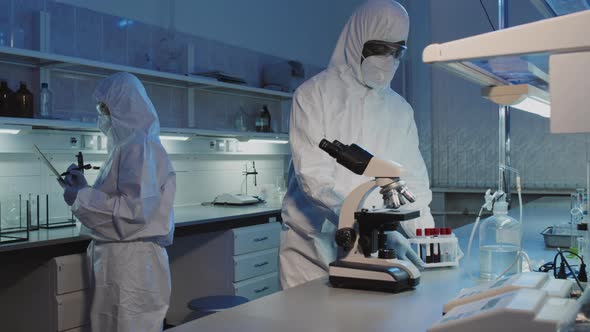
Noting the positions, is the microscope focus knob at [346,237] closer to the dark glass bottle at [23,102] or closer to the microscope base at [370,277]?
the microscope base at [370,277]

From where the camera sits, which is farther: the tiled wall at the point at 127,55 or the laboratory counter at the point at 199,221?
the tiled wall at the point at 127,55

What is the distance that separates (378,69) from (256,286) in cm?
211

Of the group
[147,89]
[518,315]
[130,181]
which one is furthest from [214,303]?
[518,315]

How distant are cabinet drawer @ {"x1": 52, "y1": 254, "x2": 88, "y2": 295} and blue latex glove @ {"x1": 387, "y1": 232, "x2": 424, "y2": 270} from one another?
65.8 inches

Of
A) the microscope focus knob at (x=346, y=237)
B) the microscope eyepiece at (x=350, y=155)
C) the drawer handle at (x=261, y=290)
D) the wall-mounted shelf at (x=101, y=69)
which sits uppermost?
the wall-mounted shelf at (x=101, y=69)

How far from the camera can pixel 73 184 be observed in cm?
272

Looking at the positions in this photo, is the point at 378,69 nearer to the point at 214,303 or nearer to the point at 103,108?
the point at 103,108

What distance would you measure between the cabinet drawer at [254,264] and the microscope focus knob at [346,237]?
2168 millimetres

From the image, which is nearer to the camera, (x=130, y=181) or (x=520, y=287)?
(x=520, y=287)

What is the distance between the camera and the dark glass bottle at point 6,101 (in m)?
2.92

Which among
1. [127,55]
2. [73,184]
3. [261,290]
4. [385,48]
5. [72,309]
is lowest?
[261,290]

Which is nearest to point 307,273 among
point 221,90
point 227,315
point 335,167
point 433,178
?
point 335,167

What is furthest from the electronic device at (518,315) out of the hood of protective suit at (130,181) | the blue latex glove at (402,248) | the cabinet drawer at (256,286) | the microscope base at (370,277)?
the cabinet drawer at (256,286)

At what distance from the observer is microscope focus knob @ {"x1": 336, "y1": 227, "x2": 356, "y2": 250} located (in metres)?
1.43
